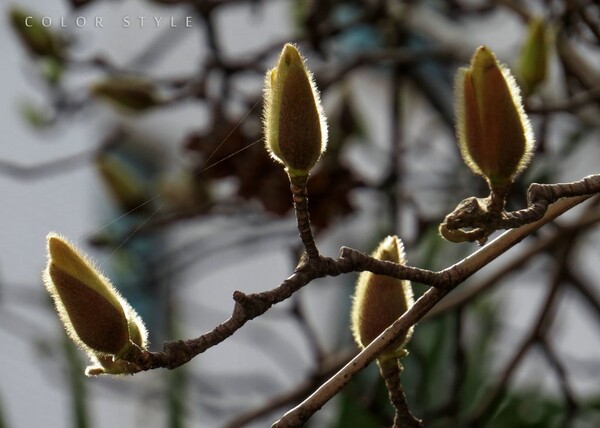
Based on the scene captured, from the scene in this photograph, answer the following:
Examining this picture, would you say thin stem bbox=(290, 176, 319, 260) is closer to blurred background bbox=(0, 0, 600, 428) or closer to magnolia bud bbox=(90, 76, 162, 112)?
blurred background bbox=(0, 0, 600, 428)

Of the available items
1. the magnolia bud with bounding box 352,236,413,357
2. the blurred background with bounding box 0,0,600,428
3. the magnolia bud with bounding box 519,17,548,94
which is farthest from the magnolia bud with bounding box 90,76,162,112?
the magnolia bud with bounding box 352,236,413,357

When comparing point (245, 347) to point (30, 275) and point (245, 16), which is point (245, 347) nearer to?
point (30, 275)

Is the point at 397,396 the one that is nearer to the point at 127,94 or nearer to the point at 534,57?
the point at 534,57

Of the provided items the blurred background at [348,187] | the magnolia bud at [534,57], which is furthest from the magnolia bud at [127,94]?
the magnolia bud at [534,57]

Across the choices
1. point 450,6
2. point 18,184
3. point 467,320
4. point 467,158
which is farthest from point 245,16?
point 467,158

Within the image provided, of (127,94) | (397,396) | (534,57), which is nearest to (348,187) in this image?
(127,94)

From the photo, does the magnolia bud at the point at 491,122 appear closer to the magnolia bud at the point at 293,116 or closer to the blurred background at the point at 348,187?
the magnolia bud at the point at 293,116
